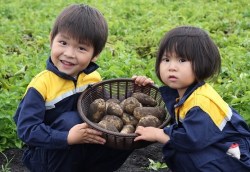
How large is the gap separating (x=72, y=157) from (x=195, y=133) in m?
0.85

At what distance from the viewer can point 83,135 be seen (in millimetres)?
2918

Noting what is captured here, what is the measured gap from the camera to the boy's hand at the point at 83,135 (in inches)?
114

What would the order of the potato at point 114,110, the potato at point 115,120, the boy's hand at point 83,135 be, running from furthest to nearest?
the potato at point 114,110 → the potato at point 115,120 → the boy's hand at point 83,135

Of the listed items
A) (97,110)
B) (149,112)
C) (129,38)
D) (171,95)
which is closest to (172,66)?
(171,95)

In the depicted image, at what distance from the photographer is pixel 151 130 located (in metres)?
2.89

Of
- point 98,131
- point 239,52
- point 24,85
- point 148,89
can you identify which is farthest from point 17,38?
point 98,131

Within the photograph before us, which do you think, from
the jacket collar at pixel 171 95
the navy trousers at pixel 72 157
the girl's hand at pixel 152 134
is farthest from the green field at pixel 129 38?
the girl's hand at pixel 152 134

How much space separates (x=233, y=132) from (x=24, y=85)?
209cm

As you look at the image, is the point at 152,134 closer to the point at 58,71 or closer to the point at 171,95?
the point at 171,95

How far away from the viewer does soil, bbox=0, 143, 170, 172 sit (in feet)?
12.2

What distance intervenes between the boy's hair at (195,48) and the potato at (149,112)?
37cm

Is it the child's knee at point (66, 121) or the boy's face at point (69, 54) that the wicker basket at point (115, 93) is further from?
the boy's face at point (69, 54)

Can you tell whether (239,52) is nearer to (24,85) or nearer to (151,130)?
(24,85)

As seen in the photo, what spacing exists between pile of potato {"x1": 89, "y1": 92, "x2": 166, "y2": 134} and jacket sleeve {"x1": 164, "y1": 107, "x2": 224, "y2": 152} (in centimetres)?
24
